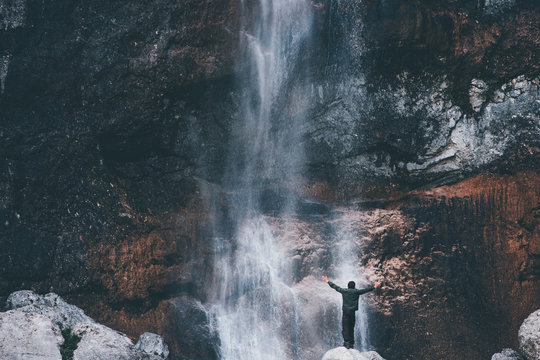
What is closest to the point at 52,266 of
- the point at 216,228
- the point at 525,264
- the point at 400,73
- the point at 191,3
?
the point at 216,228

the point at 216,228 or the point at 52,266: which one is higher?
the point at 216,228

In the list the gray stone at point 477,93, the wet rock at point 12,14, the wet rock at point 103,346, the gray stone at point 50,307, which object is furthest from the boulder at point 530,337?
the wet rock at point 12,14

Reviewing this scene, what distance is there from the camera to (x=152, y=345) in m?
10.6

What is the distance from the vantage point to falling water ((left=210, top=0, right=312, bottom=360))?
38.2ft

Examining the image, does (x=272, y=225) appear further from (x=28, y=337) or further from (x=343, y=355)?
(x=28, y=337)

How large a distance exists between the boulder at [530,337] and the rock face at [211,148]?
1.70 feet

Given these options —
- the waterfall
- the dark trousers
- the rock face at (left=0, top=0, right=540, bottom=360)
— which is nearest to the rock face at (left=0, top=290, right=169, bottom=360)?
the rock face at (left=0, top=0, right=540, bottom=360)

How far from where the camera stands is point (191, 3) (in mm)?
11586

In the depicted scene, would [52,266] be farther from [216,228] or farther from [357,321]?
[357,321]

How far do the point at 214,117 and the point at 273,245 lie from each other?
3211 millimetres

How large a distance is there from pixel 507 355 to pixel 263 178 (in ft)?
20.5

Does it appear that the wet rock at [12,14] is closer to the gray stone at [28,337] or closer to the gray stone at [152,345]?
the gray stone at [28,337]

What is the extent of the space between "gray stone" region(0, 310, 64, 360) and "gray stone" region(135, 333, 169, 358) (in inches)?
64.9

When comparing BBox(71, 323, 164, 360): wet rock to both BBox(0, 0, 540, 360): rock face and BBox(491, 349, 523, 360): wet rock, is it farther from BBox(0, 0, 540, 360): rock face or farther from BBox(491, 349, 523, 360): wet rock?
BBox(491, 349, 523, 360): wet rock
